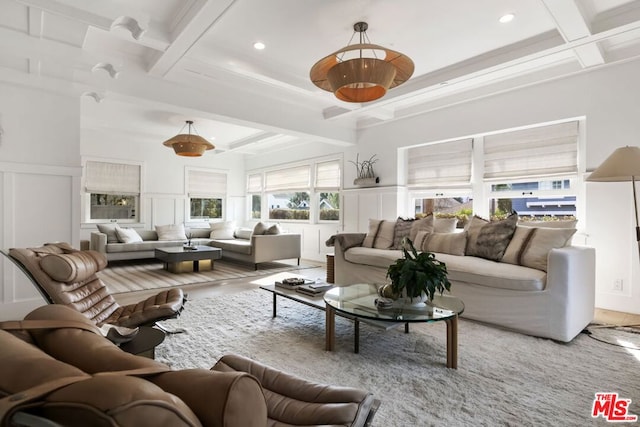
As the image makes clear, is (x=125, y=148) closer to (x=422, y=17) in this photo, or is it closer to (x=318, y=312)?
(x=318, y=312)

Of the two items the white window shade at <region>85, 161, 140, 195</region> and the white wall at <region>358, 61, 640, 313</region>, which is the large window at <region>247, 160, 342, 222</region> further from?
the white wall at <region>358, 61, 640, 313</region>

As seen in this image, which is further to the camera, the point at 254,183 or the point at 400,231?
the point at 254,183

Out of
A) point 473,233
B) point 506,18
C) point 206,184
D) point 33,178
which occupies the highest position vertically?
point 506,18

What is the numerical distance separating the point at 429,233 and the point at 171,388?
4.01m

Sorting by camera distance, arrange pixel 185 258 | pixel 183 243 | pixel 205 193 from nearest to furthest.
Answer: pixel 185 258 < pixel 183 243 < pixel 205 193

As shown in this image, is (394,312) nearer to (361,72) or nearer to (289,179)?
(361,72)

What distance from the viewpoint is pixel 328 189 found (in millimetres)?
7047

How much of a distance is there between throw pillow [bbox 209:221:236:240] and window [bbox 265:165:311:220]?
3.52 feet

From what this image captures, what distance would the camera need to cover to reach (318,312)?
3.52 metres

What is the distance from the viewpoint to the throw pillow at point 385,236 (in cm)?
468

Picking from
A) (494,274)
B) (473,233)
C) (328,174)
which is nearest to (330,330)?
(494,274)

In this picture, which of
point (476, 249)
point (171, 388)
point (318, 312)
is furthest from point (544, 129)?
point (171, 388)

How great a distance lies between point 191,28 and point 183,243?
500 cm

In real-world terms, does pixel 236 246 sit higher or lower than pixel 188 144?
lower
